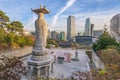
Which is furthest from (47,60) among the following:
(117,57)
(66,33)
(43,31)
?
(66,33)

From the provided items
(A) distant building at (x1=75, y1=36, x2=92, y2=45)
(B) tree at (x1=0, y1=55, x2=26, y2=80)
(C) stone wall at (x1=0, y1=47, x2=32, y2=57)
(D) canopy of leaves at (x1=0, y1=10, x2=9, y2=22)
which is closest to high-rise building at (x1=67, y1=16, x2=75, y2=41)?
(A) distant building at (x1=75, y1=36, x2=92, y2=45)

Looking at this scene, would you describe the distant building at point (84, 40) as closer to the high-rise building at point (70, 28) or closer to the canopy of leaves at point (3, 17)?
the high-rise building at point (70, 28)

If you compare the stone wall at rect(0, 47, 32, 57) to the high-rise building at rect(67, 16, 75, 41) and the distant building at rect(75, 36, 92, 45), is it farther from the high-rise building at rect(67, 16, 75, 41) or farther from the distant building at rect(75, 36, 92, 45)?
the high-rise building at rect(67, 16, 75, 41)

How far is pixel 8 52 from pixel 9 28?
501 cm

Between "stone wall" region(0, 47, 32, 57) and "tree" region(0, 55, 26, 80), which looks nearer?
"tree" region(0, 55, 26, 80)

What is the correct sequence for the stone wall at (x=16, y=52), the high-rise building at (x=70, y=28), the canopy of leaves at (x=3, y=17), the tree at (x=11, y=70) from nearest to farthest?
the tree at (x=11, y=70) < the stone wall at (x=16, y=52) < the canopy of leaves at (x=3, y=17) < the high-rise building at (x=70, y=28)

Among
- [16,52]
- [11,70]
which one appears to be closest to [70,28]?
[16,52]

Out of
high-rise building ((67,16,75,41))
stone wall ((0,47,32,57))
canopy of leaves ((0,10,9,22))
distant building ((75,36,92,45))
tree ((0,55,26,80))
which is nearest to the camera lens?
tree ((0,55,26,80))

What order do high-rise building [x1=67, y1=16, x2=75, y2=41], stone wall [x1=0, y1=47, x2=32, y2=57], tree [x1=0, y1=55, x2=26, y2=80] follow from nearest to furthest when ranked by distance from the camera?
tree [x1=0, y1=55, x2=26, y2=80] < stone wall [x1=0, y1=47, x2=32, y2=57] < high-rise building [x1=67, y1=16, x2=75, y2=41]

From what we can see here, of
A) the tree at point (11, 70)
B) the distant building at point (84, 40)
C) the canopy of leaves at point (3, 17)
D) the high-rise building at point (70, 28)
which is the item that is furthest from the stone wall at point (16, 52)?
the high-rise building at point (70, 28)

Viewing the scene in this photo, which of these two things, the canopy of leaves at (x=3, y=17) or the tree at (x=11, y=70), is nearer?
the tree at (x=11, y=70)

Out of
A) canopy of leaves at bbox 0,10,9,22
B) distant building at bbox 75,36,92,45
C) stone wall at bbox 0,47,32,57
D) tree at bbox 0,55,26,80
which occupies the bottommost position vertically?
stone wall at bbox 0,47,32,57

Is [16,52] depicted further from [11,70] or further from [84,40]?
[84,40]

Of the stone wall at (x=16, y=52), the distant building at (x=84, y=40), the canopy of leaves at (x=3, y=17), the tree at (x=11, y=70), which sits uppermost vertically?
the canopy of leaves at (x=3, y=17)
